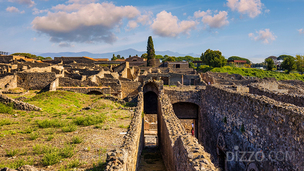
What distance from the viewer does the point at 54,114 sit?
497 inches

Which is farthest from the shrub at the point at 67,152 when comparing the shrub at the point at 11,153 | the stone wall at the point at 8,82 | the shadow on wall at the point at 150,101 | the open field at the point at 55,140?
the stone wall at the point at 8,82

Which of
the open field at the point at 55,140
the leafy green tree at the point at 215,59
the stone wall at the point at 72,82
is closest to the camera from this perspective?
the open field at the point at 55,140

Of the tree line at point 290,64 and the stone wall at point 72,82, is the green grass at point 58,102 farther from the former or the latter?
the tree line at point 290,64

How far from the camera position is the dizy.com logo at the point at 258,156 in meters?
5.82

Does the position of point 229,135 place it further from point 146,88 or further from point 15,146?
point 146,88

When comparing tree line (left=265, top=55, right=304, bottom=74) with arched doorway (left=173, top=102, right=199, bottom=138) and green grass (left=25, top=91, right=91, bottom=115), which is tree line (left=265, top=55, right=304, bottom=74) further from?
green grass (left=25, top=91, right=91, bottom=115)

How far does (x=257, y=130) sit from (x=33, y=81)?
25093mm

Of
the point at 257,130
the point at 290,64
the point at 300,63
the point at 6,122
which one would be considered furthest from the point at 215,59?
the point at 6,122

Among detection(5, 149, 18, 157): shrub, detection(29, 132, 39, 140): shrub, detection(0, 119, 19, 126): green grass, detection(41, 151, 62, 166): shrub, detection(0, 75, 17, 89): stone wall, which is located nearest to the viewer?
detection(41, 151, 62, 166): shrub

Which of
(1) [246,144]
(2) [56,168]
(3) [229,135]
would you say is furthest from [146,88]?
(2) [56,168]

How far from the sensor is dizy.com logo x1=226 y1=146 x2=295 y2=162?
582cm

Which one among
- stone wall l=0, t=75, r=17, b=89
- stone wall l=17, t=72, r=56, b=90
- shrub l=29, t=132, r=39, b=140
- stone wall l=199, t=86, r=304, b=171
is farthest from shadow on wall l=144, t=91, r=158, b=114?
shrub l=29, t=132, r=39, b=140

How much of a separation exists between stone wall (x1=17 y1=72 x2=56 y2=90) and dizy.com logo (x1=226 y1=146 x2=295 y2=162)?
74.4 ft

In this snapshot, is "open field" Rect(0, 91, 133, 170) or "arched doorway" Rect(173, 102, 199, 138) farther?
"arched doorway" Rect(173, 102, 199, 138)
